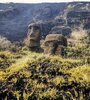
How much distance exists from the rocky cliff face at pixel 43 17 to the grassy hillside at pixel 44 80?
40712 mm

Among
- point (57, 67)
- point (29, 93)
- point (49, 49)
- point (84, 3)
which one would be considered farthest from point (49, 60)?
point (84, 3)

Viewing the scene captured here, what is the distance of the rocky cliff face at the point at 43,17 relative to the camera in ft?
185

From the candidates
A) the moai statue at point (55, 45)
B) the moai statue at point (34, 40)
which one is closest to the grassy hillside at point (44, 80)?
the moai statue at point (55, 45)

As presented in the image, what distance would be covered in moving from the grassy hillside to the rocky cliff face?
4071 centimetres

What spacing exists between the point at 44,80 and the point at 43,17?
5922cm

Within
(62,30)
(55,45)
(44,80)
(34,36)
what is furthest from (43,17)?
(44,80)

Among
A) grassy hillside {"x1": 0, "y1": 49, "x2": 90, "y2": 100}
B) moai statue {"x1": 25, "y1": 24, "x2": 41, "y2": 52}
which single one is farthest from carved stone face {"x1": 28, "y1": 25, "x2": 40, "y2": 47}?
grassy hillside {"x1": 0, "y1": 49, "x2": 90, "y2": 100}

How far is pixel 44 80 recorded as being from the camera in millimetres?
9336

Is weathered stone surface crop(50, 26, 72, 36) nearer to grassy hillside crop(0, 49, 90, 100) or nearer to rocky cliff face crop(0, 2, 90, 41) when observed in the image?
rocky cliff face crop(0, 2, 90, 41)

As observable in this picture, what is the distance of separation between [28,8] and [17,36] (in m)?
19.6

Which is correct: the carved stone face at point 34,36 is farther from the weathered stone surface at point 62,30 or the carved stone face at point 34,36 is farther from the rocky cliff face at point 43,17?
the rocky cliff face at point 43,17

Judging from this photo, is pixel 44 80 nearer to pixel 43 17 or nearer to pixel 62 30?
pixel 62 30

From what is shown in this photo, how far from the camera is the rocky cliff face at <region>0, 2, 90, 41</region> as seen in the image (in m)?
56.4

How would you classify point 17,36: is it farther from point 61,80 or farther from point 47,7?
point 61,80
